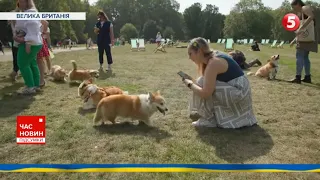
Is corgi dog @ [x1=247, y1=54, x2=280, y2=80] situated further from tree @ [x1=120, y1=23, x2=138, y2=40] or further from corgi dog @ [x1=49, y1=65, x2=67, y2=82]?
tree @ [x1=120, y1=23, x2=138, y2=40]

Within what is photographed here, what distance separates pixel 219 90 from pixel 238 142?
74 centimetres

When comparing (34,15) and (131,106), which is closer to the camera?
(131,106)

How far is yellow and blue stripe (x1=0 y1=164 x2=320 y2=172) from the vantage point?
116 inches

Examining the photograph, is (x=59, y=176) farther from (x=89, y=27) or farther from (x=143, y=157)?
(x=89, y=27)

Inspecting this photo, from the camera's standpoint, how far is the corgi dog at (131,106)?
426 cm

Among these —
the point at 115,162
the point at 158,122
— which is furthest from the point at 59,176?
the point at 158,122

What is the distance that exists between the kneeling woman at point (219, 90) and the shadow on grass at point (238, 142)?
0.14 metres

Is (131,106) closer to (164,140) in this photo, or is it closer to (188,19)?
(164,140)

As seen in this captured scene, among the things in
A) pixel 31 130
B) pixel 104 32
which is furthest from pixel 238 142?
pixel 104 32

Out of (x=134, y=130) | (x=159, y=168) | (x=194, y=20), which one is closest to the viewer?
(x=159, y=168)

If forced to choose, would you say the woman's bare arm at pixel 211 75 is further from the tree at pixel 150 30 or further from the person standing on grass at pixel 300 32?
the tree at pixel 150 30

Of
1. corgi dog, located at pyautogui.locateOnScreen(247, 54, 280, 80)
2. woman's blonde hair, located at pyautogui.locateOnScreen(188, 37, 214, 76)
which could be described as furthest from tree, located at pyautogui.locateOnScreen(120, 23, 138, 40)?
woman's blonde hair, located at pyautogui.locateOnScreen(188, 37, 214, 76)

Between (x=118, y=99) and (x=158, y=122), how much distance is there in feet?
2.58

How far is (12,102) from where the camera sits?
18.6ft
